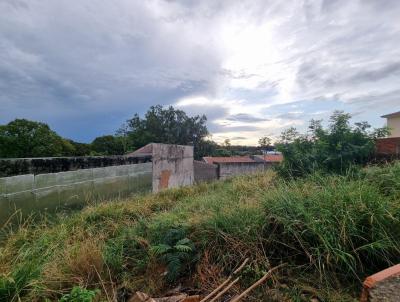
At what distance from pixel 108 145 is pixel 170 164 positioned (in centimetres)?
1376

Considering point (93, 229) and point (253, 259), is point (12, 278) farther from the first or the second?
point (93, 229)

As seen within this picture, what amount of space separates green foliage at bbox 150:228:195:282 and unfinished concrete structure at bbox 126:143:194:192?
6596 millimetres

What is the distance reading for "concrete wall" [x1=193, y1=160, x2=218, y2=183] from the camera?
14.1 metres

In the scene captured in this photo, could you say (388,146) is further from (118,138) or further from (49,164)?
(118,138)

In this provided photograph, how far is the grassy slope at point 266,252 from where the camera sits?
2.08 meters

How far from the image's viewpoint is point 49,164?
18.0ft

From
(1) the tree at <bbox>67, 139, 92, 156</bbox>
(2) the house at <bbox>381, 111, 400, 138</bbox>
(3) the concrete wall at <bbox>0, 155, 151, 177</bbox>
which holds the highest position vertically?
(2) the house at <bbox>381, 111, 400, 138</bbox>

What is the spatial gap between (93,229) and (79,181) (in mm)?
2515

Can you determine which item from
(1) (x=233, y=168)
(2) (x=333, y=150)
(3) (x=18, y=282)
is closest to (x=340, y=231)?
(3) (x=18, y=282)

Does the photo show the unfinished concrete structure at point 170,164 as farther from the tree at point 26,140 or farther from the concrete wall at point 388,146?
the tree at point 26,140

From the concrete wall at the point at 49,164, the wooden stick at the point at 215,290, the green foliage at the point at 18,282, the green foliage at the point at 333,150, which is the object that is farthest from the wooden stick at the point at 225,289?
the concrete wall at the point at 49,164

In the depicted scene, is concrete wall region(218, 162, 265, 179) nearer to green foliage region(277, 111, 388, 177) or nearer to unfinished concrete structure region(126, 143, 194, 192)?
unfinished concrete structure region(126, 143, 194, 192)

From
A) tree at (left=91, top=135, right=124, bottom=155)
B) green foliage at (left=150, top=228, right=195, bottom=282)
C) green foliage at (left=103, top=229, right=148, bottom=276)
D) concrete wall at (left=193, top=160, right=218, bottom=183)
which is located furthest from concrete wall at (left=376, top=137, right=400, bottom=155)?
tree at (left=91, top=135, right=124, bottom=155)

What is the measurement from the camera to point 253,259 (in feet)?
7.77
